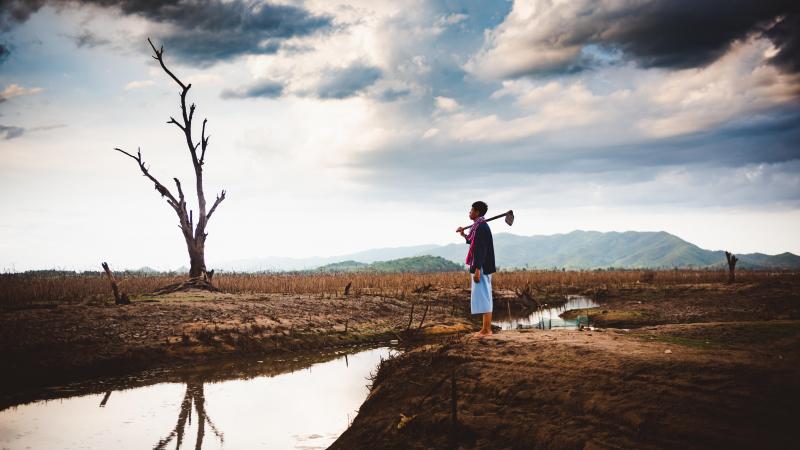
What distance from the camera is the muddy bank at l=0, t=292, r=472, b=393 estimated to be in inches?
468

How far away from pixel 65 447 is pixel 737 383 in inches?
358

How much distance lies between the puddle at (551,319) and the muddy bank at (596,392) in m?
8.16

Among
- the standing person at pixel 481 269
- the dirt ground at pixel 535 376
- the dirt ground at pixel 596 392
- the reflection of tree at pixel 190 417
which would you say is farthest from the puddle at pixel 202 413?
the standing person at pixel 481 269

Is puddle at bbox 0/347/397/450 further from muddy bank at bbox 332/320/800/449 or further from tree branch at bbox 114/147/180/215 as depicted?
tree branch at bbox 114/147/180/215

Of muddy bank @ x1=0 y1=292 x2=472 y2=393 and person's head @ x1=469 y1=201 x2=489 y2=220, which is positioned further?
muddy bank @ x1=0 y1=292 x2=472 y2=393

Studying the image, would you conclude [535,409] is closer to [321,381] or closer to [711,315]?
[321,381]

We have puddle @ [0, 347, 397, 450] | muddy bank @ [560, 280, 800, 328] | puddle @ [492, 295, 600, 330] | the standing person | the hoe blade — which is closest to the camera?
puddle @ [0, 347, 397, 450]

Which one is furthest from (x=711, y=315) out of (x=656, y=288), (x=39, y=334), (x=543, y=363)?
(x=39, y=334)

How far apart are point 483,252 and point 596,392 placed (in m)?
3.50

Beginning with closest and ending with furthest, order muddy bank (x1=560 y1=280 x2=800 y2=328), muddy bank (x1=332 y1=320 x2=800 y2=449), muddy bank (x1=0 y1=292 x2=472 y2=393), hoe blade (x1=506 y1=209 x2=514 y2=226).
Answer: muddy bank (x1=332 y1=320 x2=800 y2=449) < hoe blade (x1=506 y1=209 x2=514 y2=226) < muddy bank (x1=0 y1=292 x2=472 y2=393) < muddy bank (x1=560 y1=280 x2=800 y2=328)

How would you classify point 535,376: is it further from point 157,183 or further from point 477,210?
point 157,183

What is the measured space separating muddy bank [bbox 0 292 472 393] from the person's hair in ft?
8.50

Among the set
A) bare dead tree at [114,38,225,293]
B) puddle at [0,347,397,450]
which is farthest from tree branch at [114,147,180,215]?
puddle at [0,347,397,450]

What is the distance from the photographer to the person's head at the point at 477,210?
8.85 meters
